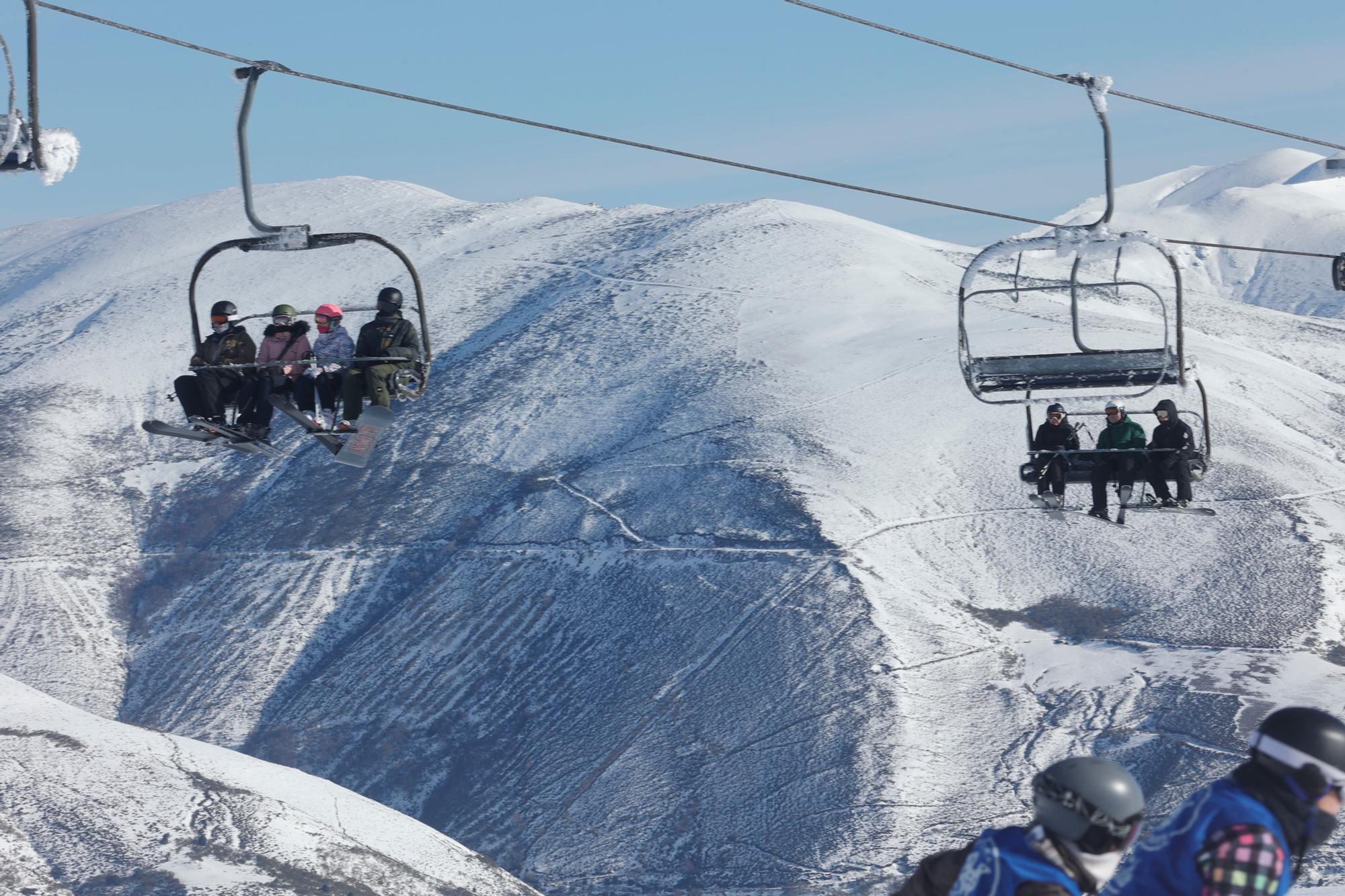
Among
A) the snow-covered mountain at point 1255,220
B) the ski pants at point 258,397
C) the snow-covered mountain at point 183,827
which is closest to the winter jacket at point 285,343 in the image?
the ski pants at point 258,397

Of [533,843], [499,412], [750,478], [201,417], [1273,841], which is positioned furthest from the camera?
[499,412]

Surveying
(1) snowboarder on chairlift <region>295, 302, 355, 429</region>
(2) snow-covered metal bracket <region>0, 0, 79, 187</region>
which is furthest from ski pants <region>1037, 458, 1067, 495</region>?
(2) snow-covered metal bracket <region>0, 0, 79, 187</region>

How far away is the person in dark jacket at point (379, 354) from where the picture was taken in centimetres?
1376

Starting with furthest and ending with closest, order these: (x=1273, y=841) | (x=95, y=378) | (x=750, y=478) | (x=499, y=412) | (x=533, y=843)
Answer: (x=95, y=378) → (x=499, y=412) → (x=750, y=478) → (x=533, y=843) → (x=1273, y=841)

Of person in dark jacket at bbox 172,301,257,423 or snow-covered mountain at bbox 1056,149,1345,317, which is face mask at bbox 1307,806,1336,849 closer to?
person in dark jacket at bbox 172,301,257,423

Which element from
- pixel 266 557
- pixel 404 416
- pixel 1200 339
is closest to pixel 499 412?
pixel 404 416

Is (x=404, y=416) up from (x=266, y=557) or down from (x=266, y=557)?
up

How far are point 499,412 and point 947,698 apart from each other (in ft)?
70.9

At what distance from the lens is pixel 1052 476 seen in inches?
683

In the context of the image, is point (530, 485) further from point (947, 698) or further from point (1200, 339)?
point (1200, 339)

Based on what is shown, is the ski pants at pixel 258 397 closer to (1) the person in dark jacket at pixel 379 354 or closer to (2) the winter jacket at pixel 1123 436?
(1) the person in dark jacket at pixel 379 354

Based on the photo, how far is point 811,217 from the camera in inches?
2630

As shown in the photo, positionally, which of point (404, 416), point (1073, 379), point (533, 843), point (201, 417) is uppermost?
point (1073, 379)

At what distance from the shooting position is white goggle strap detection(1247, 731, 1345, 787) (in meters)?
3.85
